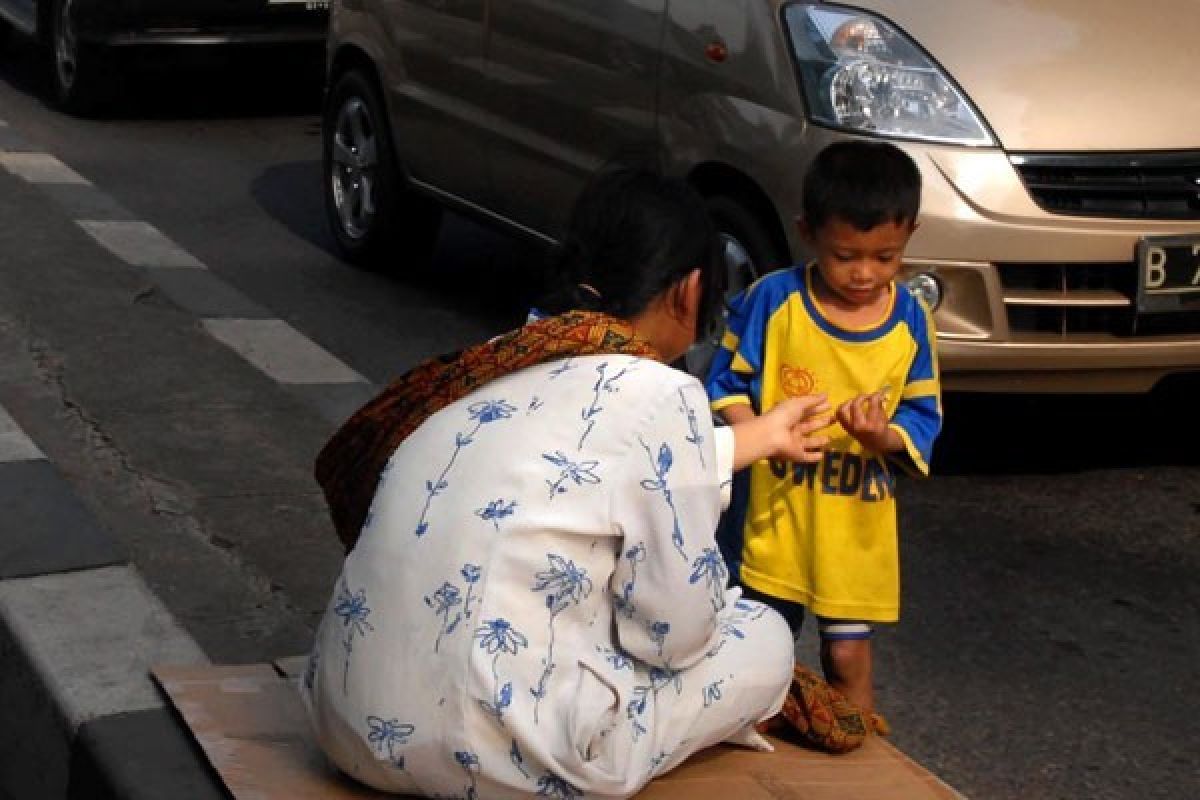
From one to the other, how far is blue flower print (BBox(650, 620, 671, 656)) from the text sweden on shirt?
66 cm

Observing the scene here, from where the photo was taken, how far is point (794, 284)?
3.92 metres

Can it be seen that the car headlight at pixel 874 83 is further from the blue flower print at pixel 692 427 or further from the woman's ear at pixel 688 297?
the blue flower print at pixel 692 427

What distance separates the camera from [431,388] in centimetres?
346

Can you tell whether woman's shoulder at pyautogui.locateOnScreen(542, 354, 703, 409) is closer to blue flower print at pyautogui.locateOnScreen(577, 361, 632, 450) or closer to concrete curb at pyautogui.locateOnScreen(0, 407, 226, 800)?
blue flower print at pyautogui.locateOnScreen(577, 361, 632, 450)

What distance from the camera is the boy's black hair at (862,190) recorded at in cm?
375

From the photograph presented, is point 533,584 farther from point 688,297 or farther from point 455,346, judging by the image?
point 455,346

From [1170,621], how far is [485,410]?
7.34ft

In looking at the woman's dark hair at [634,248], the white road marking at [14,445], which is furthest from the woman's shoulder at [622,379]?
the white road marking at [14,445]

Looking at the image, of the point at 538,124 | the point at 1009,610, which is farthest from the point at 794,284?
the point at 538,124

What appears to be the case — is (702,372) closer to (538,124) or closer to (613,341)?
(538,124)

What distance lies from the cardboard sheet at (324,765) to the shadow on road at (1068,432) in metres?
2.39

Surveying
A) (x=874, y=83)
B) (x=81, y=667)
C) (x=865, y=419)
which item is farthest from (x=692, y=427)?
(x=874, y=83)

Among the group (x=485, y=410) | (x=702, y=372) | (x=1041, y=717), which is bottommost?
(x=1041, y=717)

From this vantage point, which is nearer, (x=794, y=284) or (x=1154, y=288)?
(x=794, y=284)
